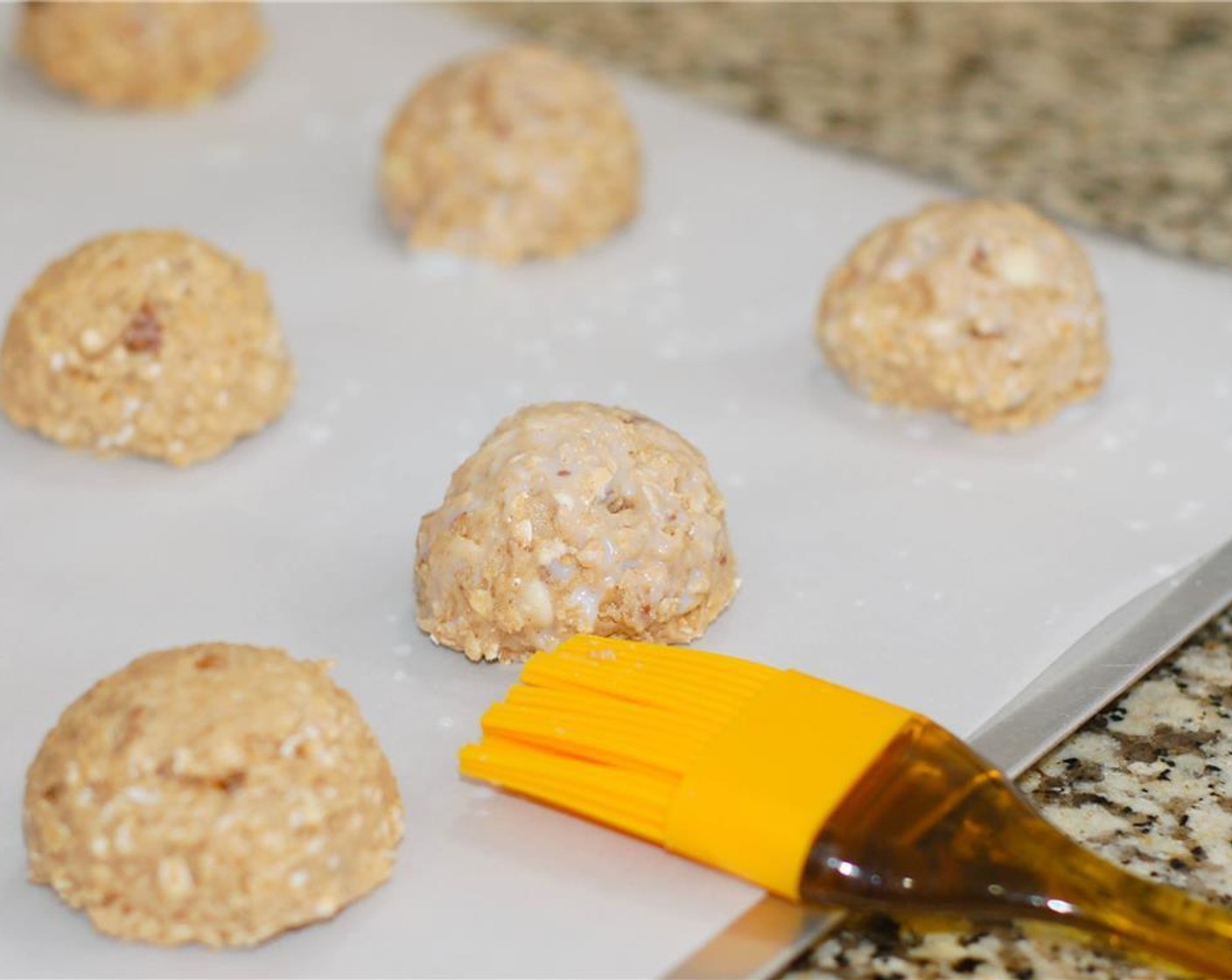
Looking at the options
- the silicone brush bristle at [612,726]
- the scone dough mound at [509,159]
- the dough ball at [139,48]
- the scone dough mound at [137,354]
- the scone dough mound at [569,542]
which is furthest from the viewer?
the dough ball at [139,48]

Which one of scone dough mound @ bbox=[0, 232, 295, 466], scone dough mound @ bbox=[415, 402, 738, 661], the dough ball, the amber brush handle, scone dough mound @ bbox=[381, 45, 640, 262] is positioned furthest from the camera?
the dough ball

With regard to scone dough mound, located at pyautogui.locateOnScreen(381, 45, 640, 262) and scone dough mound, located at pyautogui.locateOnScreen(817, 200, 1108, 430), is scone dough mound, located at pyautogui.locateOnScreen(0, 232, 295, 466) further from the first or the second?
scone dough mound, located at pyautogui.locateOnScreen(817, 200, 1108, 430)

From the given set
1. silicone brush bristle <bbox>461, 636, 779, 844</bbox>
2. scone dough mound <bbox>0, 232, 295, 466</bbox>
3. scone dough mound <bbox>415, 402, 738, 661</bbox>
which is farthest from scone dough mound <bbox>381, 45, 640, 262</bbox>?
silicone brush bristle <bbox>461, 636, 779, 844</bbox>

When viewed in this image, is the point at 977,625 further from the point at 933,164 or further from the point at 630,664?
the point at 933,164

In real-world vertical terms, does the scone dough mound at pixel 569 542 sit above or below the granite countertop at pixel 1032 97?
below

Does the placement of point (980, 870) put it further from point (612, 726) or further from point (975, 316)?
point (975, 316)

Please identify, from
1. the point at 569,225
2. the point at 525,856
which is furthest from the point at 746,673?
the point at 569,225

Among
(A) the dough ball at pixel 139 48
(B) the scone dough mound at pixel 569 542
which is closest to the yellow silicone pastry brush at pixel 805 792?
(B) the scone dough mound at pixel 569 542

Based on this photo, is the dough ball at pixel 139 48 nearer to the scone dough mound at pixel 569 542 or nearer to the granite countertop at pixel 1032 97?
the granite countertop at pixel 1032 97
